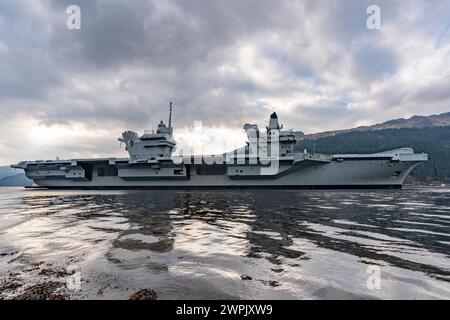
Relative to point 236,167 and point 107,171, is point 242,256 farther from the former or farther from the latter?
point 107,171

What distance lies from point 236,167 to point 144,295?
39333mm

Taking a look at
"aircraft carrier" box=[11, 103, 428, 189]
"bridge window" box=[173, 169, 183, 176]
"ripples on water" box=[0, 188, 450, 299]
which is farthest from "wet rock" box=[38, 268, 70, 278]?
"bridge window" box=[173, 169, 183, 176]

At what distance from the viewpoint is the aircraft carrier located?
4041cm

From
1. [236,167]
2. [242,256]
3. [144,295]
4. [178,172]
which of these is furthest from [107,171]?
[144,295]

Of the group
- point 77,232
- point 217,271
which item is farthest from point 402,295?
point 77,232

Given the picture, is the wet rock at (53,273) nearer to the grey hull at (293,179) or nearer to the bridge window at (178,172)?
the grey hull at (293,179)

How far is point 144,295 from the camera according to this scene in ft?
14.7

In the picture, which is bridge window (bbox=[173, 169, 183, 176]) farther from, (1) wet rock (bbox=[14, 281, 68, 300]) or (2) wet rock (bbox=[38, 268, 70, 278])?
(1) wet rock (bbox=[14, 281, 68, 300])

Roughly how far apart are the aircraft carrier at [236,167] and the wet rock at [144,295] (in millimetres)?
37118

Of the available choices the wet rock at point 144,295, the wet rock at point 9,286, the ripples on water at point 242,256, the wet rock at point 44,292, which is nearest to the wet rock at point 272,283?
the ripples on water at point 242,256

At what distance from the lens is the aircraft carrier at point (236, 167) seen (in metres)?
40.4

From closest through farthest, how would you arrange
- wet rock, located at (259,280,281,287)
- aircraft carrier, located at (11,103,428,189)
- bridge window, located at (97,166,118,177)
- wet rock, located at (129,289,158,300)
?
1. wet rock, located at (129,289,158,300)
2. wet rock, located at (259,280,281,287)
3. aircraft carrier, located at (11,103,428,189)
4. bridge window, located at (97,166,118,177)

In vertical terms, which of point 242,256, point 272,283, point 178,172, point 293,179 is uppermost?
point 178,172

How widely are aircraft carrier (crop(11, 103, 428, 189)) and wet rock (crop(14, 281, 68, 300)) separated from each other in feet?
123
